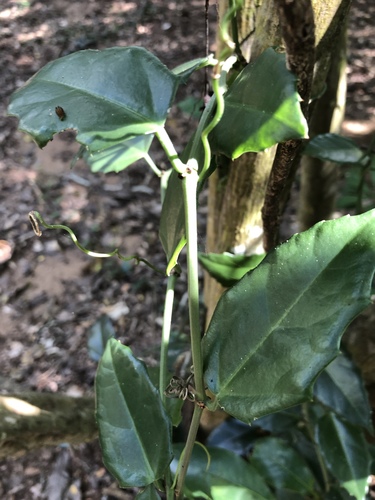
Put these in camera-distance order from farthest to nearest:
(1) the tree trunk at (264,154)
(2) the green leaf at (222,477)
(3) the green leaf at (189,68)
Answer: (2) the green leaf at (222,477), (3) the green leaf at (189,68), (1) the tree trunk at (264,154)

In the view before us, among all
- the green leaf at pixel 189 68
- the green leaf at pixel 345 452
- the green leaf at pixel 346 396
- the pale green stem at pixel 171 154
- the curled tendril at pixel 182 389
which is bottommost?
the green leaf at pixel 345 452

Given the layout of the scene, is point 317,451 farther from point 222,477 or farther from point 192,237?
point 192,237

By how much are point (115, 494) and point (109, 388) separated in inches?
37.4

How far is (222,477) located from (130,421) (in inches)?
14.9

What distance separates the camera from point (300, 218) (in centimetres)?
128

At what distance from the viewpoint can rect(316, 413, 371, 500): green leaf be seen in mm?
858

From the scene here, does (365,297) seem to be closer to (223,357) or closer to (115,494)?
(223,357)

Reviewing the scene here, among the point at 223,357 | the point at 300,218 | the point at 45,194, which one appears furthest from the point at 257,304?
the point at 45,194

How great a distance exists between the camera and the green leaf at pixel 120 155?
667 millimetres

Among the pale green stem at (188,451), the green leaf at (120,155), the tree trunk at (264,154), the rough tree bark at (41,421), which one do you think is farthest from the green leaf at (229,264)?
the rough tree bark at (41,421)

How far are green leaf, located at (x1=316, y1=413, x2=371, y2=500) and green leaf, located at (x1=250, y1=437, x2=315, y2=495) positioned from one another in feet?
Result: 0.39

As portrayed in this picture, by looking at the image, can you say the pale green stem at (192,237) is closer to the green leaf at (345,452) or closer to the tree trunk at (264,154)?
the tree trunk at (264,154)

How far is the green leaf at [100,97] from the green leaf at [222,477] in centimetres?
55

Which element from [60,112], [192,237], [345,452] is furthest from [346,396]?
[60,112]
